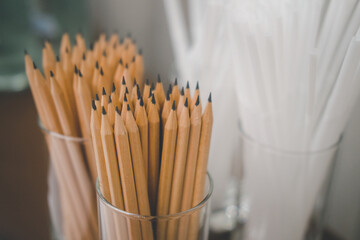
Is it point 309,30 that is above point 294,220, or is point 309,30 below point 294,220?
above

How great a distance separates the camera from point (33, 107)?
0.67 meters

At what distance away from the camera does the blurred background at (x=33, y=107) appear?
1.31ft

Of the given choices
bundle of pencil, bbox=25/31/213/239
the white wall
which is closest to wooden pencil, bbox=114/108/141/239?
bundle of pencil, bbox=25/31/213/239

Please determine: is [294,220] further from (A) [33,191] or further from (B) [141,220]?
(A) [33,191]

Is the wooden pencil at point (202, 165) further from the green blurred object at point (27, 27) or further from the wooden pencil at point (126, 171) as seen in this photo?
the green blurred object at point (27, 27)

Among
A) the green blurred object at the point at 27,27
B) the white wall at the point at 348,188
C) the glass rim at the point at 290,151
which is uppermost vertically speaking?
the green blurred object at the point at 27,27

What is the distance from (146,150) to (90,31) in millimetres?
756

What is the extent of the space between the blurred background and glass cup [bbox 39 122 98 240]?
0.11 feet

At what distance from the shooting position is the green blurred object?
2.60ft

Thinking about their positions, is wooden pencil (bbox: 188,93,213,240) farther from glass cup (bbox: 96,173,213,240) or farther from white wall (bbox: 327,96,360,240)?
white wall (bbox: 327,96,360,240)

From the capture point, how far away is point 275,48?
11.0 inches

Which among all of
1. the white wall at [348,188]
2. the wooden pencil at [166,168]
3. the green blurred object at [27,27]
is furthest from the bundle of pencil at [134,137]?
the green blurred object at [27,27]

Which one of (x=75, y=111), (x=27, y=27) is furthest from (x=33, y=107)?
(x=75, y=111)

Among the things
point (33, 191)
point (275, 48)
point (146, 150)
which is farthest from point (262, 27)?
point (33, 191)
